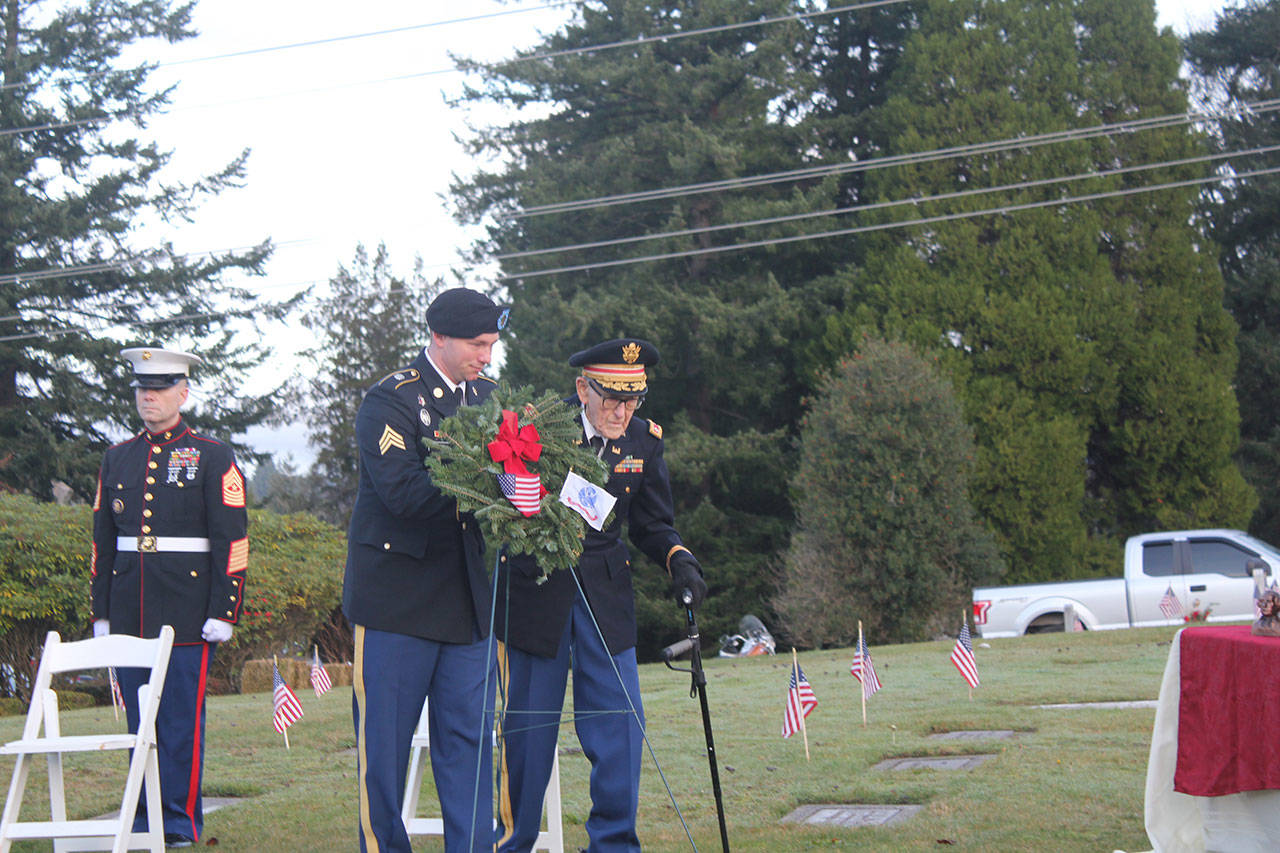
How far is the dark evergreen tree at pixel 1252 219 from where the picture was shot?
28.3 meters

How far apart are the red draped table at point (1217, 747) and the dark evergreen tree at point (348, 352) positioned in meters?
33.7

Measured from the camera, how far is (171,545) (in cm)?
613

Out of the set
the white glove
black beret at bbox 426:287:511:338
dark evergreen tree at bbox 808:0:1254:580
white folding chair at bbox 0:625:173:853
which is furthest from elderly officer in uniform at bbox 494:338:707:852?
dark evergreen tree at bbox 808:0:1254:580

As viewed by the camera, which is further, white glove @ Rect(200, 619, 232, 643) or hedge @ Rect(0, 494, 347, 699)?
hedge @ Rect(0, 494, 347, 699)

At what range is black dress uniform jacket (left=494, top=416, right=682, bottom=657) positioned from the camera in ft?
15.9

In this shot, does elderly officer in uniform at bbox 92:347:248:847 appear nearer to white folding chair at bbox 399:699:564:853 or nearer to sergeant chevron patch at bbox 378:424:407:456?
white folding chair at bbox 399:699:564:853

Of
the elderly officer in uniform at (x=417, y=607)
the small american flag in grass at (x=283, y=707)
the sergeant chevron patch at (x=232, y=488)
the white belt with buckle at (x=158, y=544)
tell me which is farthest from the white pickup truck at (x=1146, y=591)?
the elderly officer in uniform at (x=417, y=607)

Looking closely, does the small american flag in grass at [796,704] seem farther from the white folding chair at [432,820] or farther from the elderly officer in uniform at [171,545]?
the elderly officer in uniform at [171,545]

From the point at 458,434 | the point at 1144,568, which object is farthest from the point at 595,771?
the point at 1144,568

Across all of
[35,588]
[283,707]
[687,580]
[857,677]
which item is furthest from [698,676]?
[35,588]

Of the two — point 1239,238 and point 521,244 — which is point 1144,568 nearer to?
point 1239,238

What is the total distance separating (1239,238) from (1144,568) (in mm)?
16243

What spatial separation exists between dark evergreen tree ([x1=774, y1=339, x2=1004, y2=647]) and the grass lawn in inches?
300

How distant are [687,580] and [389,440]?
4.20 feet
